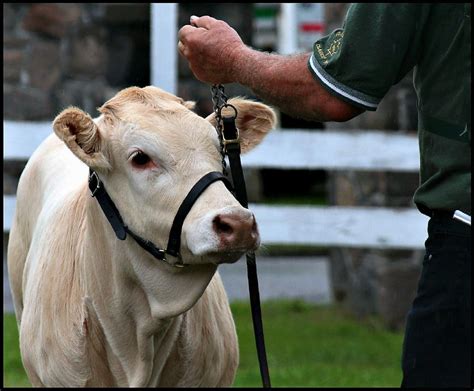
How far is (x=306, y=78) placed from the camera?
3.62m

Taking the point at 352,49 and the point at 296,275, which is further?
the point at 296,275

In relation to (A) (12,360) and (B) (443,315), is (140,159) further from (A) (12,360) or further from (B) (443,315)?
(A) (12,360)

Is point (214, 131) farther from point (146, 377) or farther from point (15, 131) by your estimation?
point (15, 131)

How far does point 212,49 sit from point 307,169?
199 inches

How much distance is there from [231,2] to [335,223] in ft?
15.4

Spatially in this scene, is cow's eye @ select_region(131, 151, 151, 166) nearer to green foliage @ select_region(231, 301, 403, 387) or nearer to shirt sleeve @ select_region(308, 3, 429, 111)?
shirt sleeve @ select_region(308, 3, 429, 111)

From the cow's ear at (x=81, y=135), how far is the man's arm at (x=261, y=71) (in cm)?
50

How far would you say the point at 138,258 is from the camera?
175 inches

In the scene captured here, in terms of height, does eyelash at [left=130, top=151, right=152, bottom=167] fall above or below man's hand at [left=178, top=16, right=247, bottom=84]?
below

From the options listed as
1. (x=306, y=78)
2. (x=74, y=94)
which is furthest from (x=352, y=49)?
(x=74, y=94)

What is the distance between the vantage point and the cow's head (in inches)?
156

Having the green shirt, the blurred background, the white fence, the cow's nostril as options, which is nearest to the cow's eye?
the cow's nostril

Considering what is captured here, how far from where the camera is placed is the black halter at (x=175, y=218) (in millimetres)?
4070

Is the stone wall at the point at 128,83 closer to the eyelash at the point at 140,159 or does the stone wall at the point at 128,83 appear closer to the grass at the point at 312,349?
the grass at the point at 312,349
